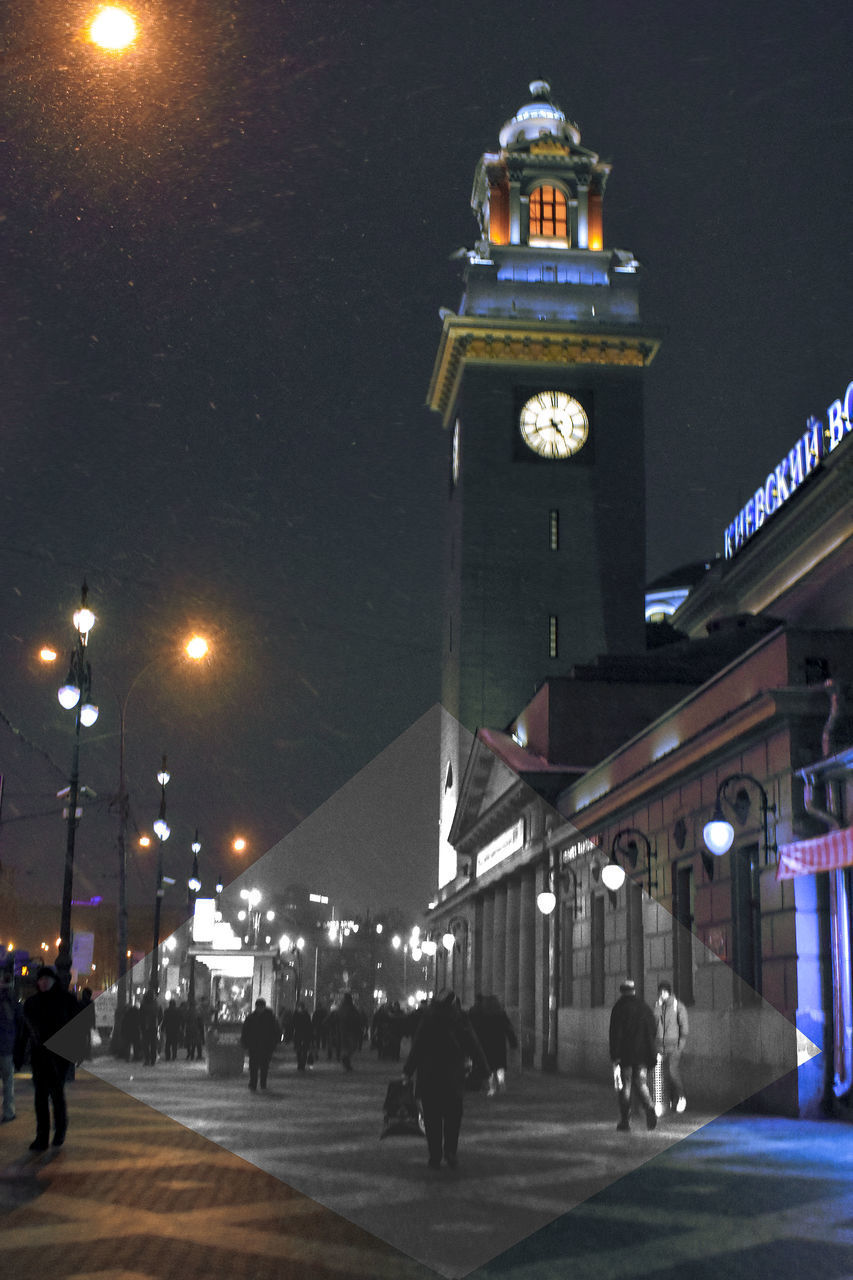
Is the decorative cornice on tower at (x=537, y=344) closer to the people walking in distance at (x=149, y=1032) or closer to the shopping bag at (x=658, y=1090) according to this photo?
the people walking in distance at (x=149, y=1032)

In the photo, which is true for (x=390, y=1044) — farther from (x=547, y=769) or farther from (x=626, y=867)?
(x=626, y=867)

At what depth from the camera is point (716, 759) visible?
22.4 meters

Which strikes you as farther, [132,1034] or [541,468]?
[541,468]

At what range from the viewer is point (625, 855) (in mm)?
28375

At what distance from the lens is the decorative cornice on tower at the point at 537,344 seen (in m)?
61.8

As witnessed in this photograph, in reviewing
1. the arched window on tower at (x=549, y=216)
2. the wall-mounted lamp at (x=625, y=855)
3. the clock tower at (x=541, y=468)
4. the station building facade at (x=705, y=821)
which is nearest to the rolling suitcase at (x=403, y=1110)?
the station building facade at (x=705, y=821)

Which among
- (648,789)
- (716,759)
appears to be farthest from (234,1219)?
(648,789)

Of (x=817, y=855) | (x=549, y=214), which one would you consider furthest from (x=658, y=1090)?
(x=549, y=214)

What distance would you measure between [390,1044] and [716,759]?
20.7m

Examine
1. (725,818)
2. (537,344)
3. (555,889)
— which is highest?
(537,344)

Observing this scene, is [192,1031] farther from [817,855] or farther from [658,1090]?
[817,855]

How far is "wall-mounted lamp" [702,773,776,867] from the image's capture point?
18.1 metres

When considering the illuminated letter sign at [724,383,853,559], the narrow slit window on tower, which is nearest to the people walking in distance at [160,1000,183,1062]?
the illuminated letter sign at [724,383,853,559]

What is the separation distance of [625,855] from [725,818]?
782 cm
